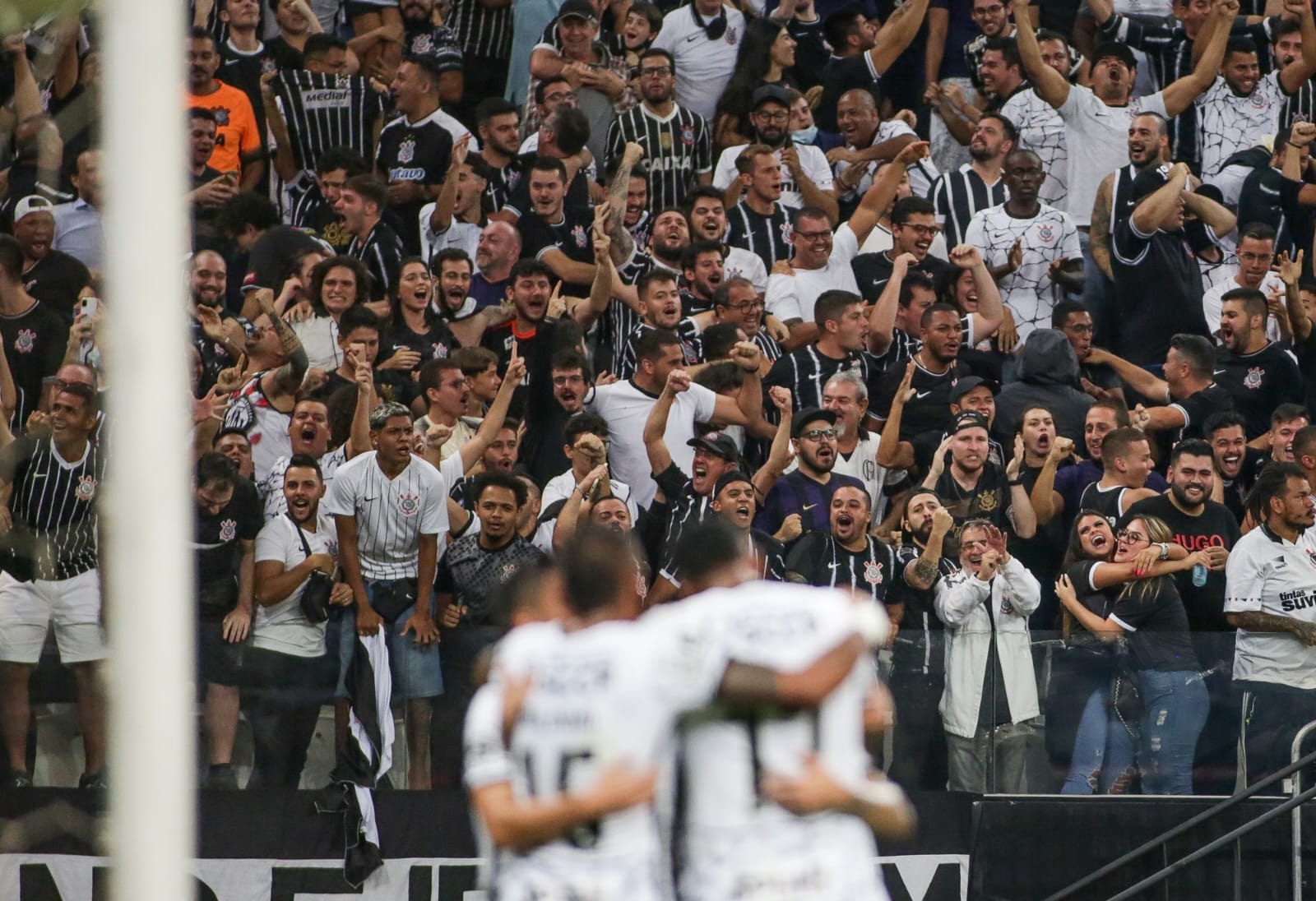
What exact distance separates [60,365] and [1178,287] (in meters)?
7.02

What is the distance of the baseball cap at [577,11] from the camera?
14.1 m

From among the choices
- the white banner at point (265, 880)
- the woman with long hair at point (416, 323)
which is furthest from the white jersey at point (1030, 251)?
the white banner at point (265, 880)

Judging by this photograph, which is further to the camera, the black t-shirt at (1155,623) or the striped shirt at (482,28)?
the striped shirt at (482,28)

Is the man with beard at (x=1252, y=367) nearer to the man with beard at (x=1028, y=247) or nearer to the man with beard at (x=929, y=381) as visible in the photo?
the man with beard at (x=1028, y=247)

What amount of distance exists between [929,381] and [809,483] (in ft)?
4.93

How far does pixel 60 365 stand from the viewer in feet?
34.3

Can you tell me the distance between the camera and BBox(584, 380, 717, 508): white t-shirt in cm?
1155

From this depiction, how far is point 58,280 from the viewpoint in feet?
37.4

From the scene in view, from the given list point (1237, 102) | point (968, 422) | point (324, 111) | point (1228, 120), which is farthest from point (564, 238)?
point (1237, 102)

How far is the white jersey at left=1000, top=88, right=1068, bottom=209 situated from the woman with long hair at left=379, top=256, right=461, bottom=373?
14.9ft

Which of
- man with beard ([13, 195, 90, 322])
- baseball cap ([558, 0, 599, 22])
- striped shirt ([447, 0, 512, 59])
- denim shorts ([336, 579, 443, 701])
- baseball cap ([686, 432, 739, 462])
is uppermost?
baseball cap ([558, 0, 599, 22])

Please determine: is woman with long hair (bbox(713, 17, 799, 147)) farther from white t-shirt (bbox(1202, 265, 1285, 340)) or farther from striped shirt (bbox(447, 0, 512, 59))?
white t-shirt (bbox(1202, 265, 1285, 340))

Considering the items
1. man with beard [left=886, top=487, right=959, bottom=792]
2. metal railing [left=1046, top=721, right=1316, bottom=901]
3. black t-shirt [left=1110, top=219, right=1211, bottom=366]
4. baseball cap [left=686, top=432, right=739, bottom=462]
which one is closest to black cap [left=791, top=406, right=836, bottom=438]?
baseball cap [left=686, top=432, right=739, bottom=462]

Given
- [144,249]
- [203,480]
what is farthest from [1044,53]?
[144,249]
